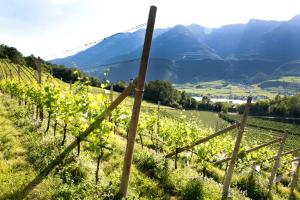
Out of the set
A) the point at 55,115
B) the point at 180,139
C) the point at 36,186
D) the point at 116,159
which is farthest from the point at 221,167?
the point at 36,186

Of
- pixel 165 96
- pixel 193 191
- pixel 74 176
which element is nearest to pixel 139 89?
pixel 74 176

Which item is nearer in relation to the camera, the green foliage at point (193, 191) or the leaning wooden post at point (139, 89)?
the leaning wooden post at point (139, 89)

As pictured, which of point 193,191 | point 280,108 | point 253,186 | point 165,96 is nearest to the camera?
point 193,191

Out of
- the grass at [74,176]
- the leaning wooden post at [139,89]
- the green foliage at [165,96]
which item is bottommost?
the green foliage at [165,96]

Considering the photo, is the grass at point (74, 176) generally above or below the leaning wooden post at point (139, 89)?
below

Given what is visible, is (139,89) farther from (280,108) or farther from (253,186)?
(280,108)

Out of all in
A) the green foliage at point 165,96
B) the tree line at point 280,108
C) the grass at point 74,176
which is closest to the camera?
the grass at point 74,176

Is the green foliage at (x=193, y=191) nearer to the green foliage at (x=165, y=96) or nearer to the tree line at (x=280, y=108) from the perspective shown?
the green foliage at (x=165, y=96)

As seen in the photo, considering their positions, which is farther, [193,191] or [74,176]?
[193,191]

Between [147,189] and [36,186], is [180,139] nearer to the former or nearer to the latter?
[147,189]

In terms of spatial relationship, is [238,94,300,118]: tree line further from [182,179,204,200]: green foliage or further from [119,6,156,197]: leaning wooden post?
[119,6,156,197]: leaning wooden post

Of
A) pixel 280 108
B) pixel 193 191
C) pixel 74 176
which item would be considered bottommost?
pixel 193 191

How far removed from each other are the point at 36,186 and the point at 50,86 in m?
5.45

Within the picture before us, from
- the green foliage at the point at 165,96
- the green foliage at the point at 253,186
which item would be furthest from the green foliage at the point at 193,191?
the green foliage at the point at 165,96
